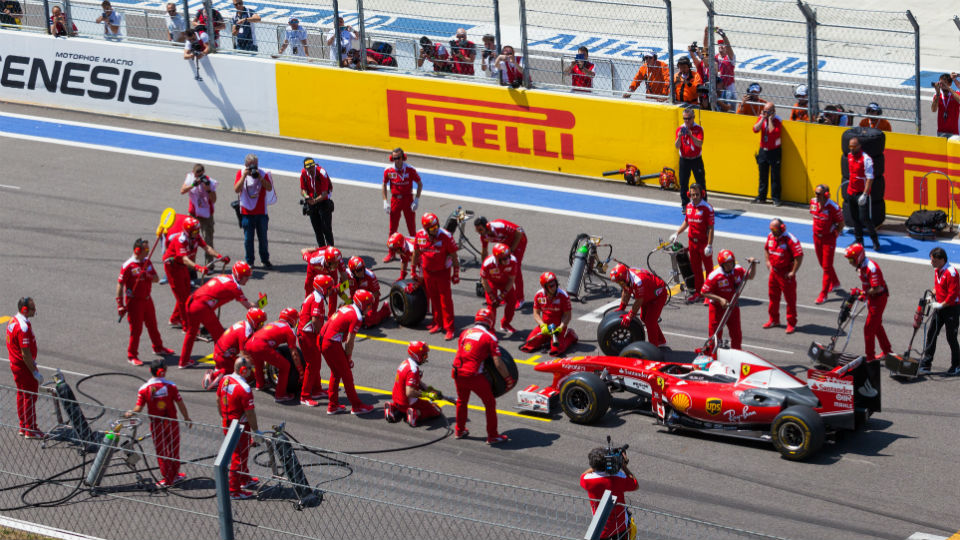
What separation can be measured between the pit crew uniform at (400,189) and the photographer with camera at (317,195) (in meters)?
0.97

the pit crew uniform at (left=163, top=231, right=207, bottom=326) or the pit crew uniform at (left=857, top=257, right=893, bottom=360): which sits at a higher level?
the pit crew uniform at (left=163, top=231, right=207, bottom=326)

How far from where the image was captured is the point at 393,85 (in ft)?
86.6

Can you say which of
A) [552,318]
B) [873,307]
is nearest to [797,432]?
[873,307]

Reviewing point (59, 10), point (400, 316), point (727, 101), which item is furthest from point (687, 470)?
point (59, 10)

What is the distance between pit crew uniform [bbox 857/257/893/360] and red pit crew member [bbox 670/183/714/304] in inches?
117

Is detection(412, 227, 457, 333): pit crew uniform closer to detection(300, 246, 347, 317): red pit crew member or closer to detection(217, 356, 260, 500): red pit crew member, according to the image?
detection(300, 246, 347, 317): red pit crew member

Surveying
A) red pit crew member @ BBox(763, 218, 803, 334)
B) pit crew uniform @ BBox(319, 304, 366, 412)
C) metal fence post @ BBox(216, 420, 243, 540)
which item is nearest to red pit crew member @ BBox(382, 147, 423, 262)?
pit crew uniform @ BBox(319, 304, 366, 412)

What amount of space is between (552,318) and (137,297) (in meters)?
5.50

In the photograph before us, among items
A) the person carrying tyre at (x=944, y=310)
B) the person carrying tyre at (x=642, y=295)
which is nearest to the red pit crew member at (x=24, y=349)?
the person carrying tyre at (x=642, y=295)

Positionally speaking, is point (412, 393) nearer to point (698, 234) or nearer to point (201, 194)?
point (698, 234)

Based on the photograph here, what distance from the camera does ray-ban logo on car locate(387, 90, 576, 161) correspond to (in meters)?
25.3

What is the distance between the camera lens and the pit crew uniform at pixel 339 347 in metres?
15.7

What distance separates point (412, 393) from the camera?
15586mm

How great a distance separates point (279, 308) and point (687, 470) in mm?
7524
